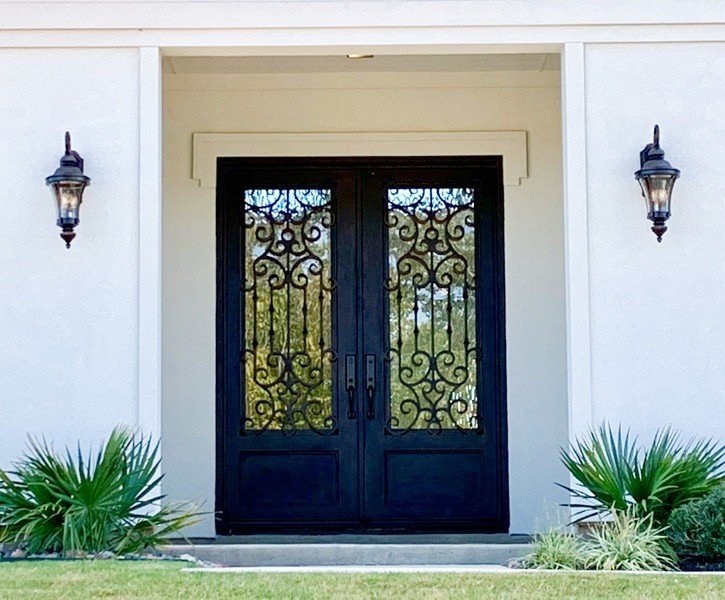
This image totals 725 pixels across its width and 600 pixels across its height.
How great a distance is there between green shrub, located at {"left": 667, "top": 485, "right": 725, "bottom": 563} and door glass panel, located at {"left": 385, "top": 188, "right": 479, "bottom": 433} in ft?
8.94

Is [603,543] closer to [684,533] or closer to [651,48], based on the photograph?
[684,533]

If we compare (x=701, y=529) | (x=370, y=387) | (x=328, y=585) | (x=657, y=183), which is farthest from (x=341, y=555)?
(x=657, y=183)

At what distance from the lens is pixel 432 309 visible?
30.1ft

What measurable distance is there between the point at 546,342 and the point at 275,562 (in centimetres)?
288

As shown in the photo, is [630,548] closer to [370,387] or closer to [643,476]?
[643,476]

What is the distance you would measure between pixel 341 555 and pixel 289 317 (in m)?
2.34

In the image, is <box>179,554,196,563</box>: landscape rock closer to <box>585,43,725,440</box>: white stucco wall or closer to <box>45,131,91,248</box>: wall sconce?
<box>45,131,91,248</box>: wall sconce

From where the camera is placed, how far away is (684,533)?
21.3 ft

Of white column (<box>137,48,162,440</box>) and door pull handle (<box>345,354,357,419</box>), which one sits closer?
white column (<box>137,48,162,440</box>)

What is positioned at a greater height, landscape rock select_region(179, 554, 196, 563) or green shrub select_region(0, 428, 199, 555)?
green shrub select_region(0, 428, 199, 555)

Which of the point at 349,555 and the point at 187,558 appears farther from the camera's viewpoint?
the point at 349,555

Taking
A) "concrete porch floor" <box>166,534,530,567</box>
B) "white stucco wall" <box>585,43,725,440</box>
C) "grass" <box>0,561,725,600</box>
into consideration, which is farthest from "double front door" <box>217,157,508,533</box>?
"grass" <box>0,561,725,600</box>

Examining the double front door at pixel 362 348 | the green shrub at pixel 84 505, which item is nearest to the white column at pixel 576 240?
the double front door at pixel 362 348

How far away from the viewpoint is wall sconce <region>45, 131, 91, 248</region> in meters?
7.27
